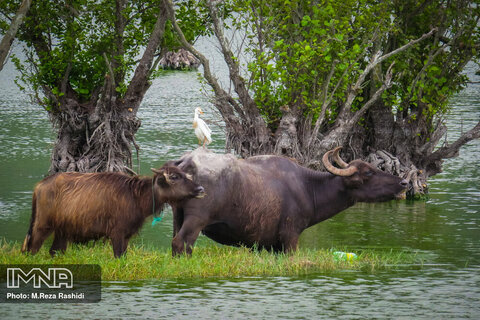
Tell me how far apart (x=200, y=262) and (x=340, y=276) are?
2035 millimetres

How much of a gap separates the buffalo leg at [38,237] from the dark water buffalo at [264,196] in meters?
1.83

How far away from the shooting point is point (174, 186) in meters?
12.6

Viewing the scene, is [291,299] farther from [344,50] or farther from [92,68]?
[92,68]

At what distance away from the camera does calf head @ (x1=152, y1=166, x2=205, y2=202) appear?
12.5 meters

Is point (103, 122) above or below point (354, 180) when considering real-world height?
above

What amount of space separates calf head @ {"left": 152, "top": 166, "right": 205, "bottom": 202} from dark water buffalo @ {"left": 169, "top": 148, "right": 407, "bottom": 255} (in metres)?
0.34

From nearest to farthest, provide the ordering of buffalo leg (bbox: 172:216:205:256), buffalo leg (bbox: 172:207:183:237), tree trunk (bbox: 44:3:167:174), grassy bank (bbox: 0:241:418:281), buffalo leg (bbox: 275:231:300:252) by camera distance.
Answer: grassy bank (bbox: 0:241:418:281), buffalo leg (bbox: 172:216:205:256), buffalo leg (bbox: 172:207:183:237), buffalo leg (bbox: 275:231:300:252), tree trunk (bbox: 44:3:167:174)

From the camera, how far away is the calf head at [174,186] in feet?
41.1

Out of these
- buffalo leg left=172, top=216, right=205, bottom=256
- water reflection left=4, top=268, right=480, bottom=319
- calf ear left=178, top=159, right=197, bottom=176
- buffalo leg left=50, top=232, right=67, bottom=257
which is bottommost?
water reflection left=4, top=268, right=480, bottom=319

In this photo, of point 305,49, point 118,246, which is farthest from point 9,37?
point 305,49

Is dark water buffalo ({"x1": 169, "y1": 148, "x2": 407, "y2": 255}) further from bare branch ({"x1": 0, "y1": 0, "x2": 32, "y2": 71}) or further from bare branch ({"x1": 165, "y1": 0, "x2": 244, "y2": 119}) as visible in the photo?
bare branch ({"x1": 165, "y1": 0, "x2": 244, "y2": 119})

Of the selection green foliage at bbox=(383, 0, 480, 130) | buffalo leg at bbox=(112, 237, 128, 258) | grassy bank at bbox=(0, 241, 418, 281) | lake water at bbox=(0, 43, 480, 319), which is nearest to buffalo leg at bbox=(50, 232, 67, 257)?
grassy bank at bbox=(0, 241, 418, 281)

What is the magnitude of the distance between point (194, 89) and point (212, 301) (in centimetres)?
5201

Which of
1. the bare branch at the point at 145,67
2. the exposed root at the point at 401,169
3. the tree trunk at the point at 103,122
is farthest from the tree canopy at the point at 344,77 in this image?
the tree trunk at the point at 103,122
